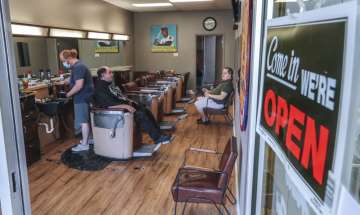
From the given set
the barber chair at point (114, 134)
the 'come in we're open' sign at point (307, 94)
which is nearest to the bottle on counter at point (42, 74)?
the barber chair at point (114, 134)

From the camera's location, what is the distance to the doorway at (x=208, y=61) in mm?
10648

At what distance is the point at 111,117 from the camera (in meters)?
4.16

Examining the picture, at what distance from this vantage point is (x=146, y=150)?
4.56 metres

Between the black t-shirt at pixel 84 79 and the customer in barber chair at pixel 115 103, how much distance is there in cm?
35

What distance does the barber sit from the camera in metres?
4.58

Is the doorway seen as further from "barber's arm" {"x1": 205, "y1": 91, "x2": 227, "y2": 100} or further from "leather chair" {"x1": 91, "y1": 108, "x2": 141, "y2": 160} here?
"leather chair" {"x1": 91, "y1": 108, "x2": 141, "y2": 160}

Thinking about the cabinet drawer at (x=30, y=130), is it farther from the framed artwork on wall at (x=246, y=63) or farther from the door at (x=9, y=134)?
the framed artwork on wall at (x=246, y=63)

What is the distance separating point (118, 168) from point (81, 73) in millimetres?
1555

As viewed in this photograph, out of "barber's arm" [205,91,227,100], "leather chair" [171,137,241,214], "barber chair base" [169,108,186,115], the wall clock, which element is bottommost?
"barber chair base" [169,108,186,115]

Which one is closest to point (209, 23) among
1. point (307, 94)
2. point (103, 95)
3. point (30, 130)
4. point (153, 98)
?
point (153, 98)

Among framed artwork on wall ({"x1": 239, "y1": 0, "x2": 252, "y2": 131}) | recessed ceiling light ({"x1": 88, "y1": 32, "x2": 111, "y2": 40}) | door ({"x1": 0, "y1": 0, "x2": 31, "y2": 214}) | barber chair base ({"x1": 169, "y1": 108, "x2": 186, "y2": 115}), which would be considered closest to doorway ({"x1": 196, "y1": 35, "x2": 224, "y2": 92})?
barber chair base ({"x1": 169, "y1": 108, "x2": 186, "y2": 115})

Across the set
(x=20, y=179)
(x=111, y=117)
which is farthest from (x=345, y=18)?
(x=111, y=117)

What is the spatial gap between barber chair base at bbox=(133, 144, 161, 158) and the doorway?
5906mm

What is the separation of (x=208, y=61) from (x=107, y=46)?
414cm
